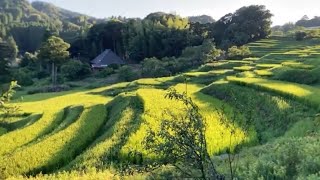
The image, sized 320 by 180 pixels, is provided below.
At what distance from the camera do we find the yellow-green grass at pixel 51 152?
48.4 ft

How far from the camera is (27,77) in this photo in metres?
58.7

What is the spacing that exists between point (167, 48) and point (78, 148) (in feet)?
166

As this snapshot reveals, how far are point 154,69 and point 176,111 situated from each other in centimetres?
2980

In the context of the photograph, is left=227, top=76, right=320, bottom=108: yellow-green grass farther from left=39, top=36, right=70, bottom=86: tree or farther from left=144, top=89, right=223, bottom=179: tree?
left=39, top=36, right=70, bottom=86: tree

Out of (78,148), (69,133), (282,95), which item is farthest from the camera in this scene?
(282,95)

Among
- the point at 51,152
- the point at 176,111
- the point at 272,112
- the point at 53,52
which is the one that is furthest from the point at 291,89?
the point at 53,52

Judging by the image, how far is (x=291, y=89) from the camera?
2345 centimetres

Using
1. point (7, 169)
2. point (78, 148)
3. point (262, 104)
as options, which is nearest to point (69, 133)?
point (78, 148)

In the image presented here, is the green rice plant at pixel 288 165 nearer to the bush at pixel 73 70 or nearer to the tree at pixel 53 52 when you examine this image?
the tree at pixel 53 52

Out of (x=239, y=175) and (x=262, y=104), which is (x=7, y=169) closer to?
(x=239, y=175)

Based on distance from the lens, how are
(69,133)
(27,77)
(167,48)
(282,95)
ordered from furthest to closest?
(167,48), (27,77), (282,95), (69,133)

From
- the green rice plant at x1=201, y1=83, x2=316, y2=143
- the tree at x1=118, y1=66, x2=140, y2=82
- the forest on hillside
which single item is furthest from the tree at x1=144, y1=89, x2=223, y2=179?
the tree at x1=118, y1=66, x2=140, y2=82

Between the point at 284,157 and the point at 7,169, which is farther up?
the point at 284,157

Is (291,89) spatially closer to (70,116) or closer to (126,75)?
(70,116)
